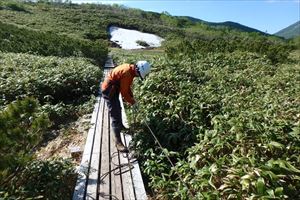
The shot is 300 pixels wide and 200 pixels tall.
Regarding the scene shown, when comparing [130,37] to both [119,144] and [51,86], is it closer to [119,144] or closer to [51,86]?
[51,86]

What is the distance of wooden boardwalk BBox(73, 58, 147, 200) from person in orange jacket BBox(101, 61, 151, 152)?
1.20 ft

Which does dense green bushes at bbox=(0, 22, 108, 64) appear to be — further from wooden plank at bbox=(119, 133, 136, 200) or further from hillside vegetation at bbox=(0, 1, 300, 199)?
→ wooden plank at bbox=(119, 133, 136, 200)

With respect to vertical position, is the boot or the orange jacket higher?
the orange jacket

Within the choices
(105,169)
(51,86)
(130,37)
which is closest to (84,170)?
(105,169)

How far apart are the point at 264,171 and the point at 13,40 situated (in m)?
23.6

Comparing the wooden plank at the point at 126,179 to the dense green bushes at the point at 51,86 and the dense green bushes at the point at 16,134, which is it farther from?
the dense green bushes at the point at 51,86

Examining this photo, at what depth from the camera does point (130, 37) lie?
65.2 metres

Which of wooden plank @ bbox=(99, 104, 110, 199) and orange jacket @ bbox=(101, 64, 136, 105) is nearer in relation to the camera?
wooden plank @ bbox=(99, 104, 110, 199)

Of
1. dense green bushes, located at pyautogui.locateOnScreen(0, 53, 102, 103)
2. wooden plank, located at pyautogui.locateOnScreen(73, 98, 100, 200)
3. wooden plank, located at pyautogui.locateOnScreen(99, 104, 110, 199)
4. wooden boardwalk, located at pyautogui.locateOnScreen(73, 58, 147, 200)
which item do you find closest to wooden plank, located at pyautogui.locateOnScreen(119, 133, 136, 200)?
wooden boardwalk, located at pyautogui.locateOnScreen(73, 58, 147, 200)

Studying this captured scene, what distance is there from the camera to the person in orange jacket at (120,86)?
23.8ft

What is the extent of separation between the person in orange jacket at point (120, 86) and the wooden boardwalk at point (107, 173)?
14.4 inches

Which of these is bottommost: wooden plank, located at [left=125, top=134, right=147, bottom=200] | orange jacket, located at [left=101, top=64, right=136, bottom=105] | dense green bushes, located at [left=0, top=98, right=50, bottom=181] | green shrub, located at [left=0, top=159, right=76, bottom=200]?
wooden plank, located at [left=125, top=134, right=147, bottom=200]

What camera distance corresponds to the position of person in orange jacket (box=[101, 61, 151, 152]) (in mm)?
7262

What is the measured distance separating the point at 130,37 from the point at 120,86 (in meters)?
59.0
